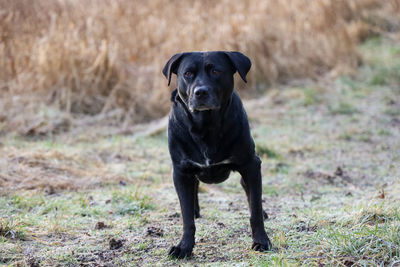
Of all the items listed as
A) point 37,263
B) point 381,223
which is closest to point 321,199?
point 381,223

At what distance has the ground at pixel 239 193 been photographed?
127 inches

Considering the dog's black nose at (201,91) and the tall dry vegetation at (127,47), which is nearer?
the dog's black nose at (201,91)

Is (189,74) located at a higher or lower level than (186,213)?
higher

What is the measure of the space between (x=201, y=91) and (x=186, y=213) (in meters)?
0.80

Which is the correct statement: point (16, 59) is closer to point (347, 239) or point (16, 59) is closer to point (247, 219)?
point (247, 219)

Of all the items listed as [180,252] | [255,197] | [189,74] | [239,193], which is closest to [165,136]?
[239,193]

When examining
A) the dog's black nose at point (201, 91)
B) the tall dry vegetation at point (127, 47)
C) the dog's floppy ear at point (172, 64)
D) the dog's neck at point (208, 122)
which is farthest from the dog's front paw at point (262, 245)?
the tall dry vegetation at point (127, 47)

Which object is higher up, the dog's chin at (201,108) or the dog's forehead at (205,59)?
the dog's forehead at (205,59)

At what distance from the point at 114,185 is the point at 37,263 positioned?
2336mm

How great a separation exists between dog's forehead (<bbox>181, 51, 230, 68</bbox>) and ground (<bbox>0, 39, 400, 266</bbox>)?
3.99 feet

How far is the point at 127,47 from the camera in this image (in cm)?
891

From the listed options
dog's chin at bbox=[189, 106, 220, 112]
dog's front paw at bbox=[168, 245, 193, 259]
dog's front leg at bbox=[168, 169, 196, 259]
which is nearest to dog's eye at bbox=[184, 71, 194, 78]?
dog's chin at bbox=[189, 106, 220, 112]

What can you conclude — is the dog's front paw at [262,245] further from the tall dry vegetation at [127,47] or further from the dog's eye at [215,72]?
the tall dry vegetation at [127,47]

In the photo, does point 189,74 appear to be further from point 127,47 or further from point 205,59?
point 127,47
